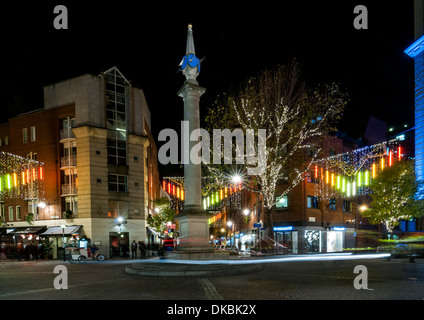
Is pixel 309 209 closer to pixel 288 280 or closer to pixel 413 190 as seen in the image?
pixel 413 190

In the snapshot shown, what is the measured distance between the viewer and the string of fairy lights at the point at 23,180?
35312 mm

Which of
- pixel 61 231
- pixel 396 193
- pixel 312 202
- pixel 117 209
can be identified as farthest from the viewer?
pixel 312 202

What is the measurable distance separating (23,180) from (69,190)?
5481 mm

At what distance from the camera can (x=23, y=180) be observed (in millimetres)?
36812

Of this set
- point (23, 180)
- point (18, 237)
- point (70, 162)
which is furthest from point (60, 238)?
point (70, 162)

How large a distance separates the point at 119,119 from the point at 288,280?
3080cm

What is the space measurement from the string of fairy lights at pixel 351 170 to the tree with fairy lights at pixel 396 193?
108cm

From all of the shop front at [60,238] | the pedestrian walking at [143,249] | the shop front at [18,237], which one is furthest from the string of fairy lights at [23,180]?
the pedestrian walking at [143,249]

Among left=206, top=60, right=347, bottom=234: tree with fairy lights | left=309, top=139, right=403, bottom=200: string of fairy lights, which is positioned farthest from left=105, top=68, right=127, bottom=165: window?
left=309, top=139, right=403, bottom=200: string of fairy lights

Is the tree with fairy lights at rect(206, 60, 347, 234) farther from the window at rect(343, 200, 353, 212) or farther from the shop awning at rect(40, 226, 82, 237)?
the window at rect(343, 200, 353, 212)

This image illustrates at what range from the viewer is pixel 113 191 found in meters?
36.7

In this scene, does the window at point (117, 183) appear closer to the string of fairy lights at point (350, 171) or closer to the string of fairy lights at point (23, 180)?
the string of fairy lights at point (23, 180)

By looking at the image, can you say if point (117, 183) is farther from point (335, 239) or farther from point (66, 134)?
point (335, 239)
